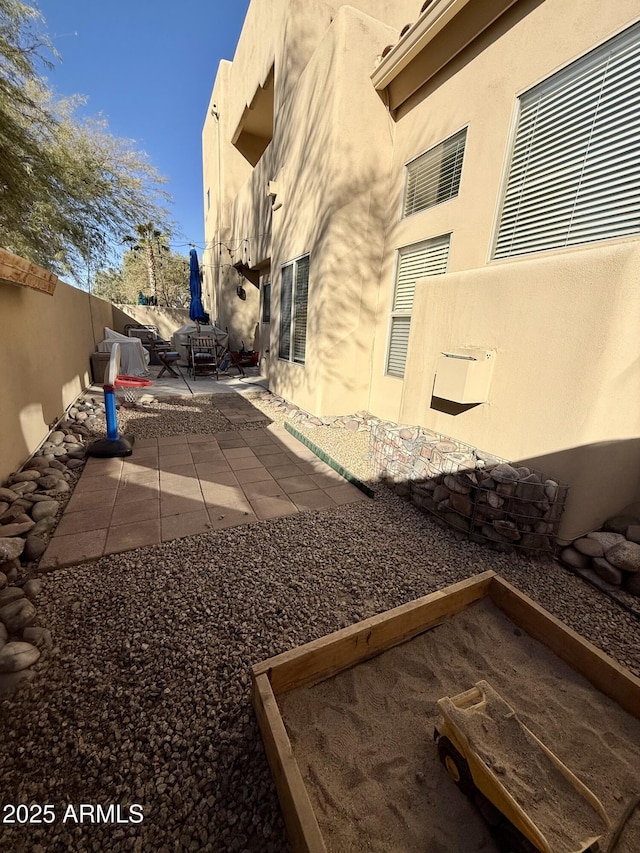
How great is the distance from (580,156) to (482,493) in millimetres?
2832

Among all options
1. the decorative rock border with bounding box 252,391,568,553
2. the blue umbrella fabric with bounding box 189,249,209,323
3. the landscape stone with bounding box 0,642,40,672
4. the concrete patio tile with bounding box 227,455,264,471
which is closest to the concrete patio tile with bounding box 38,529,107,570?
the landscape stone with bounding box 0,642,40,672

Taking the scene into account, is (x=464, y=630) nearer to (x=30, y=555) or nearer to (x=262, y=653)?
(x=262, y=653)

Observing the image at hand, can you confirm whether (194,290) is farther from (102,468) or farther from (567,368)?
(567,368)

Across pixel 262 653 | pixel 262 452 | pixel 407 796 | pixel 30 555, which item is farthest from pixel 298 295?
pixel 407 796

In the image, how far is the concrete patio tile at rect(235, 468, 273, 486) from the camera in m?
3.82

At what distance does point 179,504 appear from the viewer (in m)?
3.23

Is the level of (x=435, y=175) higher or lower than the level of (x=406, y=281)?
higher

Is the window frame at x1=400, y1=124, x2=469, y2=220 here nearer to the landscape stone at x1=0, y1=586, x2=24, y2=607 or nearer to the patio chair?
the landscape stone at x1=0, y1=586, x2=24, y2=607

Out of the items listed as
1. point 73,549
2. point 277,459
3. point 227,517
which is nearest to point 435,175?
point 277,459

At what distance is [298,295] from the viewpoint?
6289 millimetres

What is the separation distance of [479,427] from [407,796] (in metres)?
2.51

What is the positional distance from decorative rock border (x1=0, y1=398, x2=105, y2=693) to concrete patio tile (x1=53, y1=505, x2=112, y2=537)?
0.23 ft

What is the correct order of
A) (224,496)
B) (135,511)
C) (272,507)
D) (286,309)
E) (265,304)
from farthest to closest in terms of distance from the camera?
Answer: (265,304), (286,309), (224,496), (272,507), (135,511)

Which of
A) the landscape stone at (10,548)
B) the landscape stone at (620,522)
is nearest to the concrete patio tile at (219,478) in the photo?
the landscape stone at (10,548)
